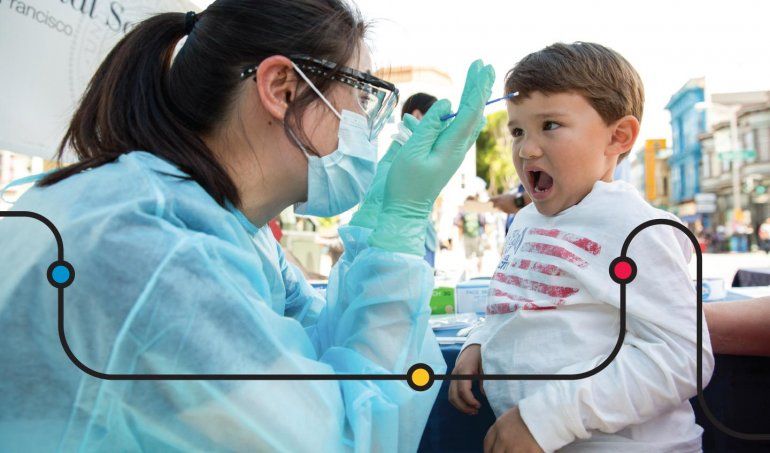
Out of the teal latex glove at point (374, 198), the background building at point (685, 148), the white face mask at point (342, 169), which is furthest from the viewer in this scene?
the background building at point (685, 148)

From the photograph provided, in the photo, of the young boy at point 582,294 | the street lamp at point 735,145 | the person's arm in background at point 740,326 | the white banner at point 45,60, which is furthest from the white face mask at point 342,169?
the street lamp at point 735,145

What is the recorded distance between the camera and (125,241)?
2.36 ft

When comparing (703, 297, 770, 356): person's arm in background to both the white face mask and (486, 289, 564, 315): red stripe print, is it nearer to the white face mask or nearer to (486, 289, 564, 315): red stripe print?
(486, 289, 564, 315): red stripe print

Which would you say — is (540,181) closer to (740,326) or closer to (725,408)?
(740,326)

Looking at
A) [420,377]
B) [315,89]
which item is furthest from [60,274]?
[315,89]

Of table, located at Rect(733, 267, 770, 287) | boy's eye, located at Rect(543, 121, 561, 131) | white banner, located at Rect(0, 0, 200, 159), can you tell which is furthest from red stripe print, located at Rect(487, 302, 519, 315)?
table, located at Rect(733, 267, 770, 287)

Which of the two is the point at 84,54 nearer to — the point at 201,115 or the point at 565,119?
the point at 201,115

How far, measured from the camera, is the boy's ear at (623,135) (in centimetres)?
116

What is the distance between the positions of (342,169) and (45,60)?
1498mm

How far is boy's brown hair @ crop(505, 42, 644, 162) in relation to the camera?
113 cm

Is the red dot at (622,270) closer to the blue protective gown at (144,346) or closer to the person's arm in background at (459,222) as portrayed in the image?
the blue protective gown at (144,346)

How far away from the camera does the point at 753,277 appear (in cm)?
272

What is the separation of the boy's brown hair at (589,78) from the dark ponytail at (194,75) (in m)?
0.40

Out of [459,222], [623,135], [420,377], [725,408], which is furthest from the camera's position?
[459,222]
